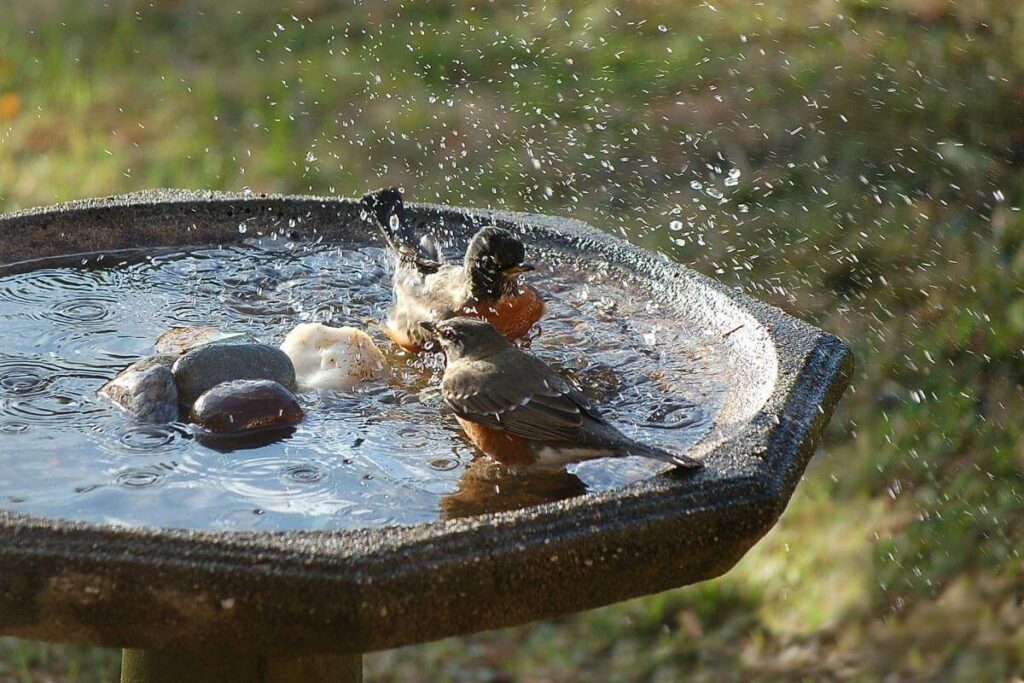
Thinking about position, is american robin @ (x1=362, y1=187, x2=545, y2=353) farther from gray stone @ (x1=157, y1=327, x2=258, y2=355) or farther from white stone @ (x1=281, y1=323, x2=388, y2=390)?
gray stone @ (x1=157, y1=327, x2=258, y2=355)

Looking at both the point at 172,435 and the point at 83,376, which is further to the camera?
the point at 83,376

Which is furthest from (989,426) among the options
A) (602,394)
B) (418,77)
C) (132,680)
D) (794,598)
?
(418,77)

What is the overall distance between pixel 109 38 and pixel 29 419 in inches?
272

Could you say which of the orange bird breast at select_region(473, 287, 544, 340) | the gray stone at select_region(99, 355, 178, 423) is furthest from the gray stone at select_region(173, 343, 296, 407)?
the orange bird breast at select_region(473, 287, 544, 340)

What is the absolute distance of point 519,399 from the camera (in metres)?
2.52

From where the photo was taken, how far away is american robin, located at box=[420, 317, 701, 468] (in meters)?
2.44

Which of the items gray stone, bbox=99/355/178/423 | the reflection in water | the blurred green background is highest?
gray stone, bbox=99/355/178/423

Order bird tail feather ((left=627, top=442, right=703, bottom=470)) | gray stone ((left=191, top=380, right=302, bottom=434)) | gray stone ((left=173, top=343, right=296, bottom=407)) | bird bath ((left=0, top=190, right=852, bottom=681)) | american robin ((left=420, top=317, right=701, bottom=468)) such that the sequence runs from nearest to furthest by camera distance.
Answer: bird bath ((left=0, top=190, right=852, bottom=681)), bird tail feather ((left=627, top=442, right=703, bottom=470)), american robin ((left=420, top=317, right=701, bottom=468)), gray stone ((left=191, top=380, right=302, bottom=434)), gray stone ((left=173, top=343, right=296, bottom=407))

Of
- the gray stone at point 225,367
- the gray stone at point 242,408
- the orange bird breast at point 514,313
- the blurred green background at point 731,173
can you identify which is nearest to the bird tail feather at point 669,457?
the gray stone at point 242,408

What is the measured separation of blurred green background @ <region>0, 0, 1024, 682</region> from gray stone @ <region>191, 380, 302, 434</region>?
212 centimetres

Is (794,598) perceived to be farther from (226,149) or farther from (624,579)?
(226,149)

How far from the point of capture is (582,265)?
362cm

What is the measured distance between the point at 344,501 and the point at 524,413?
0.36 metres

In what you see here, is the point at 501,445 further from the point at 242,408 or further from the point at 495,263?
the point at 495,263
